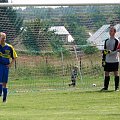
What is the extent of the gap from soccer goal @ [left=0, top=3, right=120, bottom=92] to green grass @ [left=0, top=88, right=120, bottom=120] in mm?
1939

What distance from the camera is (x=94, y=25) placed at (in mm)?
18797

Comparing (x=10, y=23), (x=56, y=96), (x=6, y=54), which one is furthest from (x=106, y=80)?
(x=6, y=54)

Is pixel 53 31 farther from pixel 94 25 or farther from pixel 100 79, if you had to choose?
pixel 100 79

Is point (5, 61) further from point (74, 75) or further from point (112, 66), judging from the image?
point (74, 75)

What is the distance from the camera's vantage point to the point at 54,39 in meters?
18.5

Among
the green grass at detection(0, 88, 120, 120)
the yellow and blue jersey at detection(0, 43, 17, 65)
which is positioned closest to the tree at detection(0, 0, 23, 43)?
the green grass at detection(0, 88, 120, 120)

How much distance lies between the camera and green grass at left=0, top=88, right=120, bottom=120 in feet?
36.3

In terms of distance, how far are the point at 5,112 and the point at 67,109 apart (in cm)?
127

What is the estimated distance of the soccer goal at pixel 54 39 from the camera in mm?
18188

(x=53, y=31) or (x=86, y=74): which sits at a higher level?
(x=53, y=31)

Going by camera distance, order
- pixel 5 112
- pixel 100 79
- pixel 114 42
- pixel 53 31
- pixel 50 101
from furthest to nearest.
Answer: pixel 100 79
pixel 53 31
pixel 114 42
pixel 50 101
pixel 5 112

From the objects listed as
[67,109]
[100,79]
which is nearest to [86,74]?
[100,79]

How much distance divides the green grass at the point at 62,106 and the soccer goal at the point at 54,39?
1939mm

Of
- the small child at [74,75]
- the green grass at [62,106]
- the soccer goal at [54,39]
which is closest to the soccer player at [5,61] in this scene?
the green grass at [62,106]
